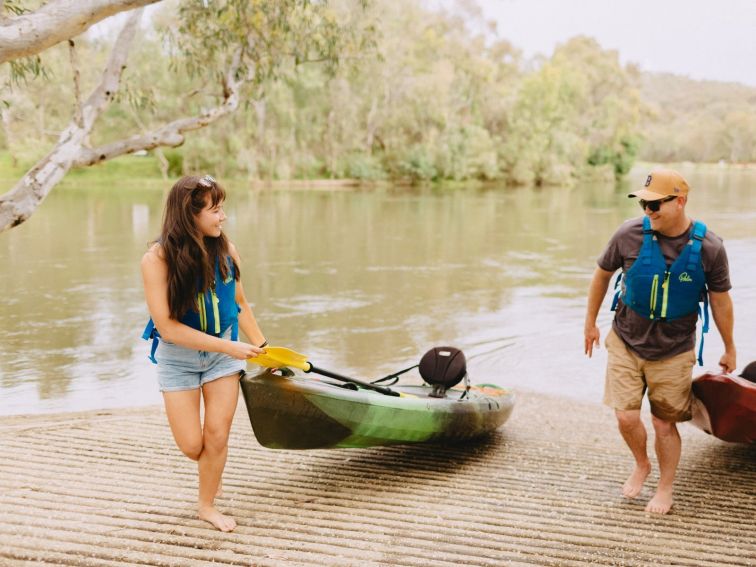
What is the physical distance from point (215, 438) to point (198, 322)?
44cm

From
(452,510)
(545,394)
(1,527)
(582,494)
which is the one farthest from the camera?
(545,394)

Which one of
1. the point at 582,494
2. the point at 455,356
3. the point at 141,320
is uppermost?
the point at 455,356

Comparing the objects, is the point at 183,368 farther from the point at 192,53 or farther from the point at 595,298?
the point at 192,53

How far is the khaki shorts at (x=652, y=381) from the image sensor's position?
330cm

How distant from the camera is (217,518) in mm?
2924

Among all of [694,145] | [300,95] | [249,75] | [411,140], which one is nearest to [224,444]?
[249,75]

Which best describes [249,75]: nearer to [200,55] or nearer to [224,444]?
[200,55]

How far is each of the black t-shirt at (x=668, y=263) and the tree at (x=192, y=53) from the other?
3.11m

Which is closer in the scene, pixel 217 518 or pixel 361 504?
pixel 217 518

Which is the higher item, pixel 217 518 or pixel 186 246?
pixel 186 246

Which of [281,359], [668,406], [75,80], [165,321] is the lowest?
[668,406]

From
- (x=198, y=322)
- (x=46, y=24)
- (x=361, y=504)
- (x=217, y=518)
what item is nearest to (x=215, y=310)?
(x=198, y=322)

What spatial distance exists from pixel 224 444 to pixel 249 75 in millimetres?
6745

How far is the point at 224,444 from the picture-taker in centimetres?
291
